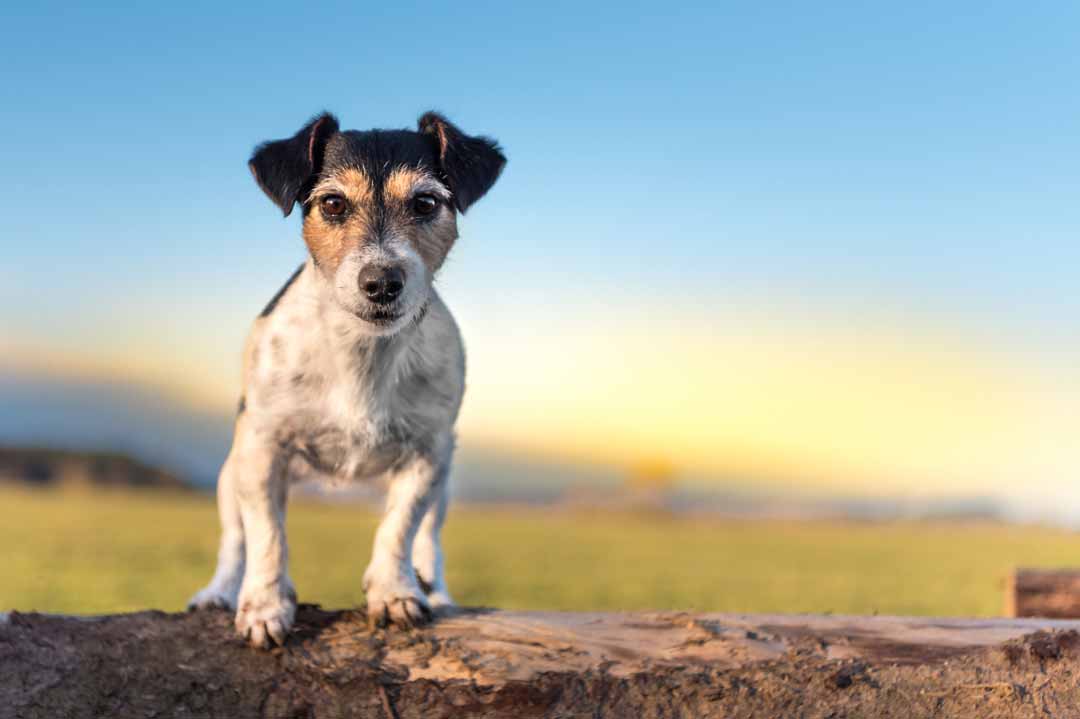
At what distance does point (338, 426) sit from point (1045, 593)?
4686 mm

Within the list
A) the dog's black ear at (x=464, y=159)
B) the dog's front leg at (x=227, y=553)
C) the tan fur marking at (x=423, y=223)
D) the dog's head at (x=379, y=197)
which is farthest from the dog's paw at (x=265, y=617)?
the dog's black ear at (x=464, y=159)

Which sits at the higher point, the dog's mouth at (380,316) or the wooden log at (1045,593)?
the dog's mouth at (380,316)

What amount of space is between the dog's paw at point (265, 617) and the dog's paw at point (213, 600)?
464 mm

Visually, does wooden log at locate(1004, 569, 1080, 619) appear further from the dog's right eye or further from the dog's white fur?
the dog's right eye

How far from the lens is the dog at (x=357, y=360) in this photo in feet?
14.2

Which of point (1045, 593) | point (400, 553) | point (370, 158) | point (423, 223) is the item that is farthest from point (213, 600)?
point (1045, 593)

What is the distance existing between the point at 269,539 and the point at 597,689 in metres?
1.65

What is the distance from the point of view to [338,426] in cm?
461

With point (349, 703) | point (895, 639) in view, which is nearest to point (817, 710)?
point (895, 639)

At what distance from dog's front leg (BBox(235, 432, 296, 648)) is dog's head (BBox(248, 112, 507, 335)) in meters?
0.93

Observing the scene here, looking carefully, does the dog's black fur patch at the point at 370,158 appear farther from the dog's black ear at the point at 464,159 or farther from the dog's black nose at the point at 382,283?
the dog's black nose at the point at 382,283

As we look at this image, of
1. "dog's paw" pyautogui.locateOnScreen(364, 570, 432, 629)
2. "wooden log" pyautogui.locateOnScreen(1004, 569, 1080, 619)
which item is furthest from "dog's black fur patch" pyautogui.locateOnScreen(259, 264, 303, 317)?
"wooden log" pyautogui.locateOnScreen(1004, 569, 1080, 619)

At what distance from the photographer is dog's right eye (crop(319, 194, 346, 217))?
435cm

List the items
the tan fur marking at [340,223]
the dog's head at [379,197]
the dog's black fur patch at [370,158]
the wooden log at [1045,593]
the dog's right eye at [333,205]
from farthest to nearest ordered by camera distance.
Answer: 1. the wooden log at [1045,593]
2. the dog's black fur patch at [370,158]
3. the dog's right eye at [333,205]
4. the tan fur marking at [340,223]
5. the dog's head at [379,197]
